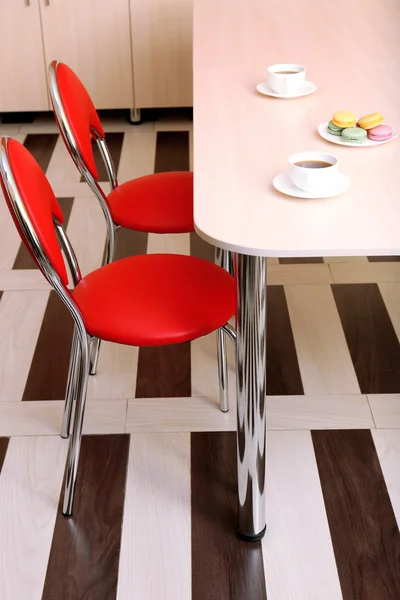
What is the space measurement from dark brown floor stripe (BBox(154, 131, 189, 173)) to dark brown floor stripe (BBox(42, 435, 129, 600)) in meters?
1.81

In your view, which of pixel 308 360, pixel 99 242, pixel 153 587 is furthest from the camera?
pixel 99 242

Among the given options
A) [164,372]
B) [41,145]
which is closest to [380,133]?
[164,372]

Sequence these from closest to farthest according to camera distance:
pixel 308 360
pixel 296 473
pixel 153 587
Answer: pixel 153 587 < pixel 296 473 < pixel 308 360

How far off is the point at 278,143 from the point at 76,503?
0.92 meters

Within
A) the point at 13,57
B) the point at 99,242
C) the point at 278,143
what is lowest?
the point at 99,242

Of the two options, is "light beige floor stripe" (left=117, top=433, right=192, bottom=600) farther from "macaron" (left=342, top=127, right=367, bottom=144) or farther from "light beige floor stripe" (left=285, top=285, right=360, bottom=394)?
"macaron" (left=342, top=127, right=367, bottom=144)

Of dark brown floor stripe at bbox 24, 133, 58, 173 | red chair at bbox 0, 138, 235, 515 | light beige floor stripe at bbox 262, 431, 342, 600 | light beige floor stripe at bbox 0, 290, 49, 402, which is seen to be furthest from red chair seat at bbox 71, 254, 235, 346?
dark brown floor stripe at bbox 24, 133, 58, 173

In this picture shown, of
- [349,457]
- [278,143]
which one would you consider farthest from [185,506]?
[278,143]

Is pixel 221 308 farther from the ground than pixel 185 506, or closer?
farther from the ground

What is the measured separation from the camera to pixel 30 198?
1.57 m

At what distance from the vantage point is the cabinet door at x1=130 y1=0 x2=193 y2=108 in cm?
379

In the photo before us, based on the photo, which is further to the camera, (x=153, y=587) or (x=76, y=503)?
(x=76, y=503)

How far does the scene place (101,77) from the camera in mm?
3920

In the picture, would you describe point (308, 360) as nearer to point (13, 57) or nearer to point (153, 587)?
point (153, 587)
